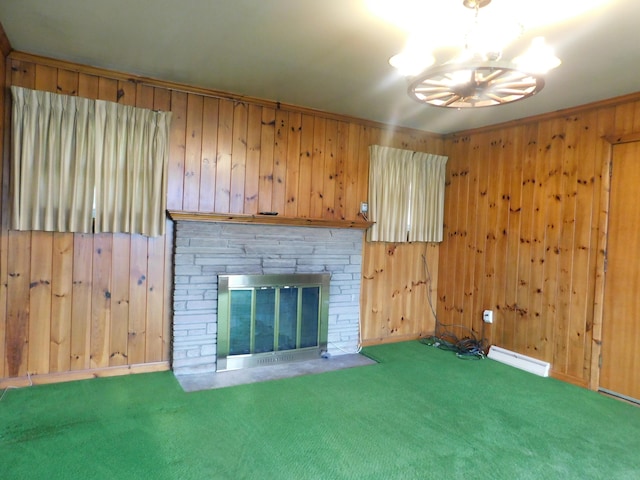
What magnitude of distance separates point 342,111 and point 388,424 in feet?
9.33

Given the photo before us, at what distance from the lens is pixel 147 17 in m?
2.38

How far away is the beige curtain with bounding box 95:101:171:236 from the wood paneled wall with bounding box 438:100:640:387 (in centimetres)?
322

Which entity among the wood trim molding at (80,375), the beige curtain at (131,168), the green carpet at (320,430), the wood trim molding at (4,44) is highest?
the wood trim molding at (4,44)

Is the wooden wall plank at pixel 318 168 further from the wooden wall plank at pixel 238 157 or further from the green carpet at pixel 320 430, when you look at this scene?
the green carpet at pixel 320 430

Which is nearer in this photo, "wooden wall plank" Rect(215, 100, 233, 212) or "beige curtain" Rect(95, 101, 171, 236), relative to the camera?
"beige curtain" Rect(95, 101, 171, 236)

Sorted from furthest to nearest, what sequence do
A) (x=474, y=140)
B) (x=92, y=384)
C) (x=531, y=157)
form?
(x=474, y=140)
(x=531, y=157)
(x=92, y=384)

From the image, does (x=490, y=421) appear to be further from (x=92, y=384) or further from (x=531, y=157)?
(x=92, y=384)

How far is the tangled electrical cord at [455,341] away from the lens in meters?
4.34

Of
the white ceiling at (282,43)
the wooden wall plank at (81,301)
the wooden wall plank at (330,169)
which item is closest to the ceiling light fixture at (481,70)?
the white ceiling at (282,43)

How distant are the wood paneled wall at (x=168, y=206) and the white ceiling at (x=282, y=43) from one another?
21cm

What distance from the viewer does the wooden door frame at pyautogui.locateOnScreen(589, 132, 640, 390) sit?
136 inches

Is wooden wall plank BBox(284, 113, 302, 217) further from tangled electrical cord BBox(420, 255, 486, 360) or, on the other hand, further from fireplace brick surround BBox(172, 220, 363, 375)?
→ tangled electrical cord BBox(420, 255, 486, 360)

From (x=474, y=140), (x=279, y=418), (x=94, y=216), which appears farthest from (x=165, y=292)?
(x=474, y=140)

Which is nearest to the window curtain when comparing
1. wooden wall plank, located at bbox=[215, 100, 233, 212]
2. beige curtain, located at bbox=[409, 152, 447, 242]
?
wooden wall plank, located at bbox=[215, 100, 233, 212]
